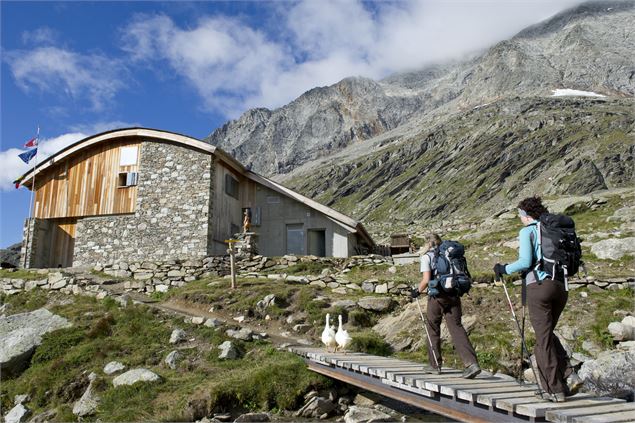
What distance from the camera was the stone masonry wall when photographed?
23734 mm

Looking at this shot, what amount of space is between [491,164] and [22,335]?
87247 mm

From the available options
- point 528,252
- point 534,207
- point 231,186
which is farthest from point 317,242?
point 528,252

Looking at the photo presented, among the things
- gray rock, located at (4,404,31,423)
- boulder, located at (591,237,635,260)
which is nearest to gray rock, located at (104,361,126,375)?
gray rock, located at (4,404,31,423)

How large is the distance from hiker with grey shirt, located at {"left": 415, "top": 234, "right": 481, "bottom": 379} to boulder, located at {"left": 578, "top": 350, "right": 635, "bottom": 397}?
3959 mm

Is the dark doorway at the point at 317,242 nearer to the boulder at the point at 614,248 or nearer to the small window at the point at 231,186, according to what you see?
the small window at the point at 231,186

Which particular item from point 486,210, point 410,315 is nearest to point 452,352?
point 410,315

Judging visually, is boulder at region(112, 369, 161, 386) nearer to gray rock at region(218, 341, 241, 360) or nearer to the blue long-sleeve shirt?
gray rock at region(218, 341, 241, 360)

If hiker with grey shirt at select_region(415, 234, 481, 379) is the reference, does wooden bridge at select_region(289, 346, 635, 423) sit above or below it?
below

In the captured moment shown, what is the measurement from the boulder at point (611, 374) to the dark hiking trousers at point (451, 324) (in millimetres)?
4058

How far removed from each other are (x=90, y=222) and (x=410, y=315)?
61.0 ft

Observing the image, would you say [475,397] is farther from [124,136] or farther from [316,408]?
[124,136]

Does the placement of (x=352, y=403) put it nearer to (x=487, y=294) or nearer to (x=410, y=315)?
(x=410, y=315)

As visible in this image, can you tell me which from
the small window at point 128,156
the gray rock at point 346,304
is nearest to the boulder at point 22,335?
the gray rock at point 346,304

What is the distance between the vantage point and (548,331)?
19.4 ft
